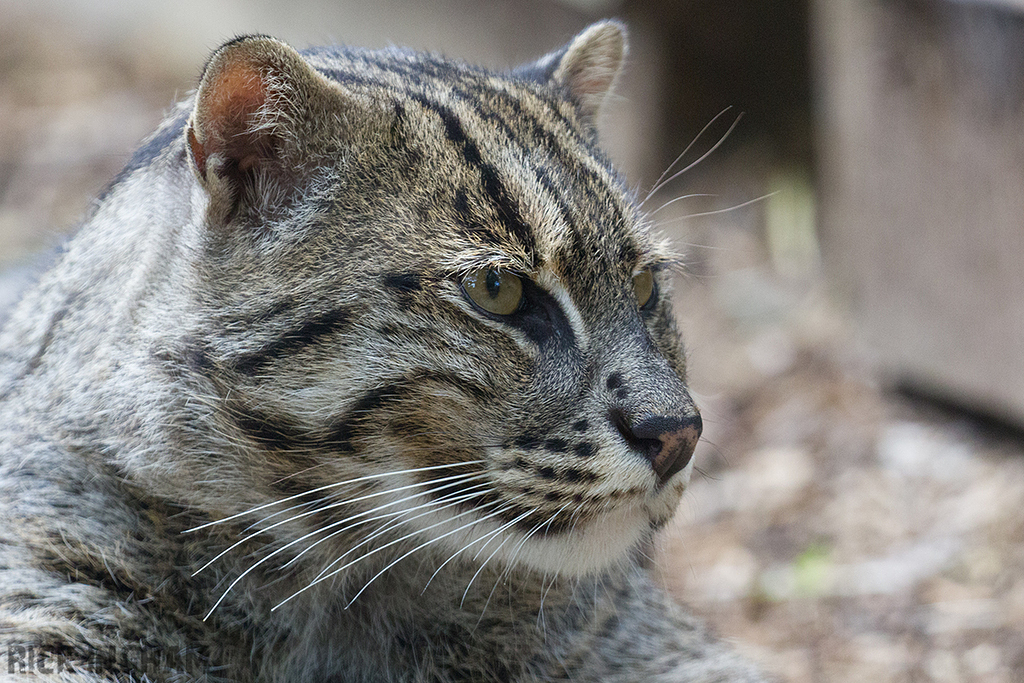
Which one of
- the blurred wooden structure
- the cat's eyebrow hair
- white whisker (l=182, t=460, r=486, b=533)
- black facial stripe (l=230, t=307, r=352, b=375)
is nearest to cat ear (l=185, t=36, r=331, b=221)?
black facial stripe (l=230, t=307, r=352, b=375)

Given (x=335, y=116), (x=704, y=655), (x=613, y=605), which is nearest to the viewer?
(x=335, y=116)

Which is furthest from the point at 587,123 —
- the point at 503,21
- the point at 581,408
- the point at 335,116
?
the point at 503,21

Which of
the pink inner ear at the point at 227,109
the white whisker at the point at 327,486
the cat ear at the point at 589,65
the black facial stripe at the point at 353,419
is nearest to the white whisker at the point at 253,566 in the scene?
the white whisker at the point at 327,486

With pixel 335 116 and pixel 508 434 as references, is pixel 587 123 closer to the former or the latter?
pixel 335 116

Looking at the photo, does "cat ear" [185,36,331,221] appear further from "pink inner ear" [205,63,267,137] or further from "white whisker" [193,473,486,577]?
"white whisker" [193,473,486,577]

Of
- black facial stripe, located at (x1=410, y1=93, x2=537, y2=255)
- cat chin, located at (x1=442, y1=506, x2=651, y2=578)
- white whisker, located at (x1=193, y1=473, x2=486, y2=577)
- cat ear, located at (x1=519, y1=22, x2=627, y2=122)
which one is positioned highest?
cat ear, located at (x1=519, y1=22, x2=627, y2=122)

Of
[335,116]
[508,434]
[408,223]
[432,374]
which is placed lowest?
[508,434]

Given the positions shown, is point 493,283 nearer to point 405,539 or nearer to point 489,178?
point 489,178
